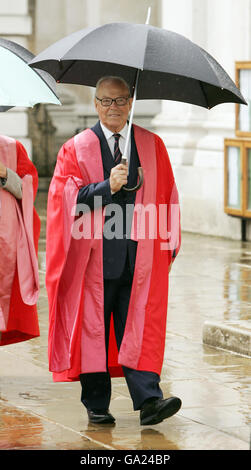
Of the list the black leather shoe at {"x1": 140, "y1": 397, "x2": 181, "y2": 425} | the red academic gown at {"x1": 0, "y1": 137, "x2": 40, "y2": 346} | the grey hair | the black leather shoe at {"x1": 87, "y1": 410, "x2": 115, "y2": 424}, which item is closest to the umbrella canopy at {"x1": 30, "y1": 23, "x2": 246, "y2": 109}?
the grey hair

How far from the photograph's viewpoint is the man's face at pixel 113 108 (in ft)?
19.9

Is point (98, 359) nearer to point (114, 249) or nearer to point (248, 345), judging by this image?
point (114, 249)

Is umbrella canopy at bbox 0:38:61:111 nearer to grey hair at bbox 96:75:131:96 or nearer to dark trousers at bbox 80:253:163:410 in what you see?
grey hair at bbox 96:75:131:96

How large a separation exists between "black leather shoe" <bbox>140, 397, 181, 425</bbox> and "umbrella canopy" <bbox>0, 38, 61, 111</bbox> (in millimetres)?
1675

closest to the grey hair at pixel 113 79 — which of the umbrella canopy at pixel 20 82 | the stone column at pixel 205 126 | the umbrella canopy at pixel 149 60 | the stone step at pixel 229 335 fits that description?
the umbrella canopy at pixel 149 60

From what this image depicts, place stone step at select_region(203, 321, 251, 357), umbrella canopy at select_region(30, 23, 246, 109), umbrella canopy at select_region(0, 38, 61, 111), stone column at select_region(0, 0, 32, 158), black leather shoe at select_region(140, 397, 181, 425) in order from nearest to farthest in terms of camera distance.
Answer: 1. umbrella canopy at select_region(30, 23, 246, 109)
2. black leather shoe at select_region(140, 397, 181, 425)
3. umbrella canopy at select_region(0, 38, 61, 111)
4. stone step at select_region(203, 321, 251, 357)
5. stone column at select_region(0, 0, 32, 158)

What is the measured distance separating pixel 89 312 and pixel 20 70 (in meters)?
1.44

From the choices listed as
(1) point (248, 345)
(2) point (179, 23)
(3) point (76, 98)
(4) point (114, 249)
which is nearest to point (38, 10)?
(3) point (76, 98)

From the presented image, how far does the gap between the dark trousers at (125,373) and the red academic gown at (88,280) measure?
5 centimetres

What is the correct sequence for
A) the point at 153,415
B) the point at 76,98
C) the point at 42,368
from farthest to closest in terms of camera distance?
1. the point at 76,98
2. the point at 42,368
3. the point at 153,415

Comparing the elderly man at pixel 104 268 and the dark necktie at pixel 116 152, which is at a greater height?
the dark necktie at pixel 116 152

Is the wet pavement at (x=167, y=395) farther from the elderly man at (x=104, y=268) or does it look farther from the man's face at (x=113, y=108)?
the man's face at (x=113, y=108)

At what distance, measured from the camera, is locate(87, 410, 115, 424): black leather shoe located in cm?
612

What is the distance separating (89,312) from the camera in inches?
241
